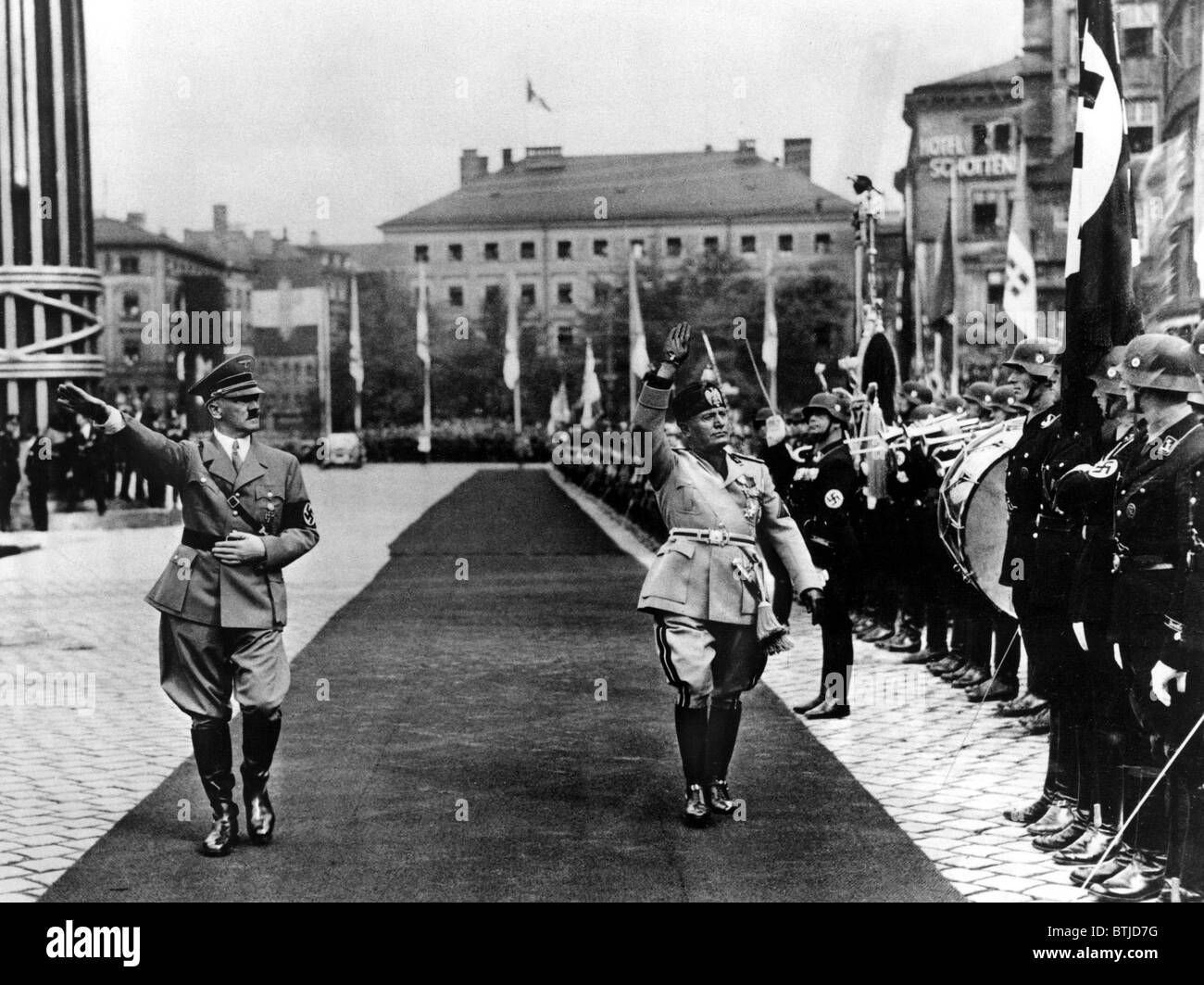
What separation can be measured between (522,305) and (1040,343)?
14088 mm

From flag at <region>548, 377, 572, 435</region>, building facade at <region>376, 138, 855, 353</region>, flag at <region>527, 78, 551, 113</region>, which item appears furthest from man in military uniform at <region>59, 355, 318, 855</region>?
flag at <region>548, 377, 572, 435</region>

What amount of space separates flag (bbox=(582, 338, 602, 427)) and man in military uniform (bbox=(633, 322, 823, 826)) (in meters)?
14.2

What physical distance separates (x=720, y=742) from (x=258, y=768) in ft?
6.41

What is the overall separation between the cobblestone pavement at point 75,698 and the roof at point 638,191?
9.87ft

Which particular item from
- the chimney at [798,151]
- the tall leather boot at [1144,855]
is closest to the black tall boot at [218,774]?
the tall leather boot at [1144,855]

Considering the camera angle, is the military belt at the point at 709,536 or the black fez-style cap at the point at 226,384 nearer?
the black fez-style cap at the point at 226,384

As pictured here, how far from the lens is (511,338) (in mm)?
22469

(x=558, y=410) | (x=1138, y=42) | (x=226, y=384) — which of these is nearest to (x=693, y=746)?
(x=226, y=384)

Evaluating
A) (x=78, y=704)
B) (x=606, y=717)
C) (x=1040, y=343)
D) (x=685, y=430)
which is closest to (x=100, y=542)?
(x=78, y=704)

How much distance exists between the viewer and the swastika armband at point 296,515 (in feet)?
Answer: 21.4

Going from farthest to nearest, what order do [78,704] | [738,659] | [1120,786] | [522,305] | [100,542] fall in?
[522,305] → [100,542] → [78,704] → [738,659] → [1120,786]

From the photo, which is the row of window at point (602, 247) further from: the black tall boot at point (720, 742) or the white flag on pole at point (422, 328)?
the black tall boot at point (720, 742)
